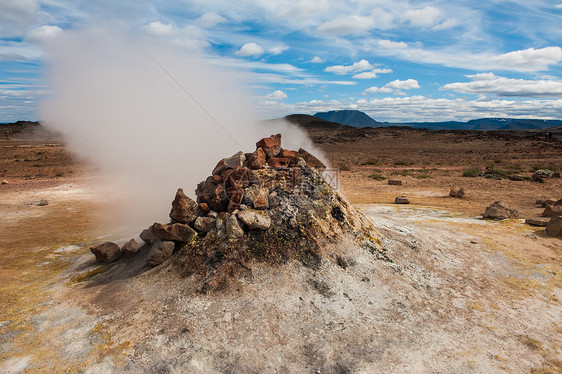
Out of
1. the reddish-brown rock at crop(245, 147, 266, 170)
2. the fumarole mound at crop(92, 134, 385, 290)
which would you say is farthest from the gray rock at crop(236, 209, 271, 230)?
the reddish-brown rock at crop(245, 147, 266, 170)

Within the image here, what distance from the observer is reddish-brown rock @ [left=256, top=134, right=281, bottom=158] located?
5.43 m

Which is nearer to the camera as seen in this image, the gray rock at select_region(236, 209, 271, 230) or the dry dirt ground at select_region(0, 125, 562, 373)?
the dry dirt ground at select_region(0, 125, 562, 373)

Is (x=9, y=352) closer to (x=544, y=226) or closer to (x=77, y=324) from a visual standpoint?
(x=77, y=324)

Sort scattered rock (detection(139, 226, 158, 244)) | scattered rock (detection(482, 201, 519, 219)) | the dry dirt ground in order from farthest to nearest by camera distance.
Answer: scattered rock (detection(482, 201, 519, 219))
scattered rock (detection(139, 226, 158, 244))
the dry dirt ground

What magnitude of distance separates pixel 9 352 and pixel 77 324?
1.71 ft

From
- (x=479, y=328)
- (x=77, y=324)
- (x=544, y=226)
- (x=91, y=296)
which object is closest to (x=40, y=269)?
(x=91, y=296)

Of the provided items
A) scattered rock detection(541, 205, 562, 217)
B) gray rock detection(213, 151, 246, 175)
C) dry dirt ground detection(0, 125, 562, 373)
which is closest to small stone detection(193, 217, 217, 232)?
dry dirt ground detection(0, 125, 562, 373)

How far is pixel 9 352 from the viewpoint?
3062 millimetres

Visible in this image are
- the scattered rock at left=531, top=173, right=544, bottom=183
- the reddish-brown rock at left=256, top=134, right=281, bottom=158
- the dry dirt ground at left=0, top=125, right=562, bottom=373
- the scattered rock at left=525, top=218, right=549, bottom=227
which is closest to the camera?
the dry dirt ground at left=0, top=125, right=562, bottom=373

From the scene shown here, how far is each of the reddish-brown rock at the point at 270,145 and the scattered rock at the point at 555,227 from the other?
4682 mm

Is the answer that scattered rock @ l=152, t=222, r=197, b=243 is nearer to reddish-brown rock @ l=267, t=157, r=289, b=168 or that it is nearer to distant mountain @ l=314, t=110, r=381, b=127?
reddish-brown rock @ l=267, t=157, r=289, b=168

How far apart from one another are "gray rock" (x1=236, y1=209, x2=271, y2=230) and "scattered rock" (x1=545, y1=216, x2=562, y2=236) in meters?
4.96

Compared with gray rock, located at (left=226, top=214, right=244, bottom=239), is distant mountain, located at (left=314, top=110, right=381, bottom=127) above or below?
above

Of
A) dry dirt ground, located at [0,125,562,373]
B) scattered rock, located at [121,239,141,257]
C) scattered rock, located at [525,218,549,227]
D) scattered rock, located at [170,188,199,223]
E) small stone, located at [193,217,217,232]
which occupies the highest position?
scattered rock, located at [170,188,199,223]
